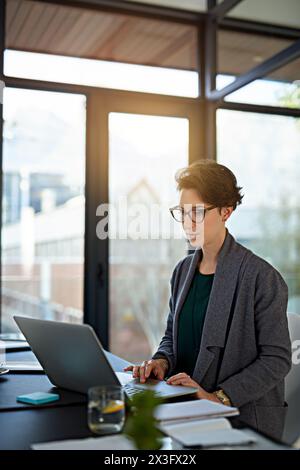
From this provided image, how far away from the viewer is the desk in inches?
47.0

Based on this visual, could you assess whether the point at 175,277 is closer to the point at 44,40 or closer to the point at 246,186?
the point at 246,186

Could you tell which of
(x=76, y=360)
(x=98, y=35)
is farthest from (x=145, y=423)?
(x=98, y=35)

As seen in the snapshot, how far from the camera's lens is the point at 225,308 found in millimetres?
1923

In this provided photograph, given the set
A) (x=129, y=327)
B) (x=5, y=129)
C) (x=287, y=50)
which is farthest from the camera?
(x=129, y=327)

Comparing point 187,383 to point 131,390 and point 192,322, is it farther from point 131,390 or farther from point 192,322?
point 192,322

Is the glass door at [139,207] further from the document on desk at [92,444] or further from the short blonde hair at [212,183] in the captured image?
the document on desk at [92,444]

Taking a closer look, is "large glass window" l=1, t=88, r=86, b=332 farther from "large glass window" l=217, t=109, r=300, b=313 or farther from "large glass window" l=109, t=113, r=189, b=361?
"large glass window" l=217, t=109, r=300, b=313

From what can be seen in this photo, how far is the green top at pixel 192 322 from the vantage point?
2.07 metres

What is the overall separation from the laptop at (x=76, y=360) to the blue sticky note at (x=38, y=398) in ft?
0.25

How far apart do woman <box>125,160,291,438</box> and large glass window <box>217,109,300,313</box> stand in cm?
169

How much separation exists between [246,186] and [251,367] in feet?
8.00

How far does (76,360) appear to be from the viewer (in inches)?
61.7

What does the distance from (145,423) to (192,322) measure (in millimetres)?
1235
